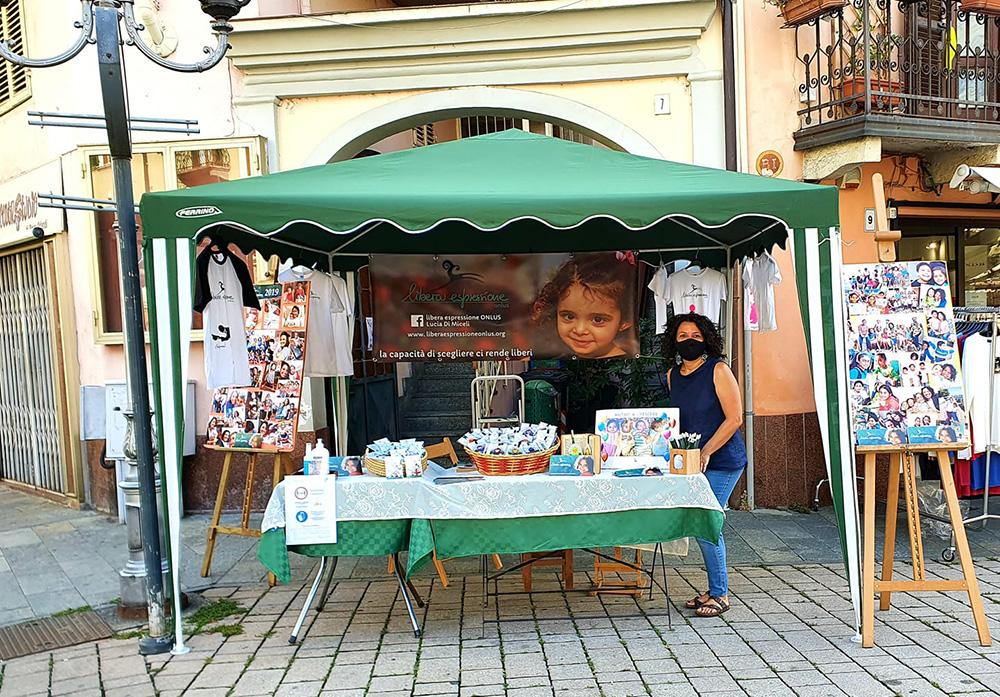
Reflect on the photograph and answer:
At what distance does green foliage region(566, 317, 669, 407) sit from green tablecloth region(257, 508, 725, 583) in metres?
3.01

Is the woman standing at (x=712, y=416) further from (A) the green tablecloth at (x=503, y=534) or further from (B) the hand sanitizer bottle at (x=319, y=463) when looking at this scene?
(B) the hand sanitizer bottle at (x=319, y=463)

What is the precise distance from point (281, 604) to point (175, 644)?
0.74 meters

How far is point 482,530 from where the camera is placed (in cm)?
411

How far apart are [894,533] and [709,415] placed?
1125 mm

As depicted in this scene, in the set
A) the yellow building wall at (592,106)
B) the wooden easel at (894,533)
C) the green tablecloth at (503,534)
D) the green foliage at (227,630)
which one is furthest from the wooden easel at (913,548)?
the yellow building wall at (592,106)

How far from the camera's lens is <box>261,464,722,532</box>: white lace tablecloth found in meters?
4.09

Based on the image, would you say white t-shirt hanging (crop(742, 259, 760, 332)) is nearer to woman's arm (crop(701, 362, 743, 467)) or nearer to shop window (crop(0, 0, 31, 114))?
woman's arm (crop(701, 362, 743, 467))

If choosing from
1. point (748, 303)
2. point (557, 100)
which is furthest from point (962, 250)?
point (557, 100)

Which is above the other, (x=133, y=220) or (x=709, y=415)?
(x=133, y=220)

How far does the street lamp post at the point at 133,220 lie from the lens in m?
4.04

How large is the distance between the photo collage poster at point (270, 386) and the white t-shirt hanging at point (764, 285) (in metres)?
3.09

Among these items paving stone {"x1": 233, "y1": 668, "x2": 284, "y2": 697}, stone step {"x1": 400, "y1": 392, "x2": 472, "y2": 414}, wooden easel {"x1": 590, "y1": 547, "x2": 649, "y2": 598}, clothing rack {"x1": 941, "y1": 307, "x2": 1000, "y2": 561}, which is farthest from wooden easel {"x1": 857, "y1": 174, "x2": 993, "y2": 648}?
stone step {"x1": 400, "y1": 392, "x2": 472, "y2": 414}

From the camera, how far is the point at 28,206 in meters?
7.65

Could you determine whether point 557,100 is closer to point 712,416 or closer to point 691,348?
point 691,348
